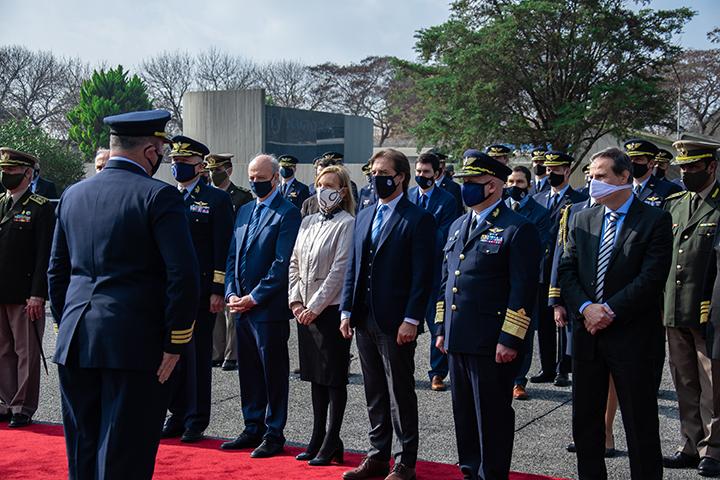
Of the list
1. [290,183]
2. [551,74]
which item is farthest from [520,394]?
[551,74]

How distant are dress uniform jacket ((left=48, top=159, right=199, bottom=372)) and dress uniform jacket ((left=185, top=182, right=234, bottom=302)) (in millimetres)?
2583

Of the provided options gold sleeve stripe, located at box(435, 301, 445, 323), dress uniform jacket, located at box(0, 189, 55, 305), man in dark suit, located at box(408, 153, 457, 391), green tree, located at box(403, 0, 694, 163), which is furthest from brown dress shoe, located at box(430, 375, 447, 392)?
green tree, located at box(403, 0, 694, 163)

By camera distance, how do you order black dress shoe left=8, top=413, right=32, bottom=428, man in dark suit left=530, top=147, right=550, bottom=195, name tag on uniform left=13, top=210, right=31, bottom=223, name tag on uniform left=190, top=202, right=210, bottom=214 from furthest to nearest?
man in dark suit left=530, top=147, right=550, bottom=195
name tag on uniform left=13, top=210, right=31, bottom=223
black dress shoe left=8, top=413, right=32, bottom=428
name tag on uniform left=190, top=202, right=210, bottom=214

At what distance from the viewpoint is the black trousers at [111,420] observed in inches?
165

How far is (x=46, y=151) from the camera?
3606 cm

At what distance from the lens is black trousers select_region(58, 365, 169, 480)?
4.20 metres

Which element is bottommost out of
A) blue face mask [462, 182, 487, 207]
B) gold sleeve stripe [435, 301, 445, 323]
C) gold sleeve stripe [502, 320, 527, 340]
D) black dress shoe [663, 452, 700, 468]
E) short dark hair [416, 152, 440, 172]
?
black dress shoe [663, 452, 700, 468]

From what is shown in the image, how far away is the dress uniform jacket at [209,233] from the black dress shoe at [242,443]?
111 centimetres

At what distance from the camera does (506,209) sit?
5.29 m

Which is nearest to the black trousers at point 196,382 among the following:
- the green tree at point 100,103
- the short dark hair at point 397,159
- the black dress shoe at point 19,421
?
the black dress shoe at point 19,421

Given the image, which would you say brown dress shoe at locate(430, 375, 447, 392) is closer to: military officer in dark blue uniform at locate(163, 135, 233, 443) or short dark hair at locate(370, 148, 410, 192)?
military officer in dark blue uniform at locate(163, 135, 233, 443)

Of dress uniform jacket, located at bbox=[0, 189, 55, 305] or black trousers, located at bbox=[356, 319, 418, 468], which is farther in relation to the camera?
dress uniform jacket, located at bbox=[0, 189, 55, 305]

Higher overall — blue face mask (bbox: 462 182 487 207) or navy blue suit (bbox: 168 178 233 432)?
blue face mask (bbox: 462 182 487 207)

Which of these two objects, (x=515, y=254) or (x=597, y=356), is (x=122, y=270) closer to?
(x=515, y=254)
